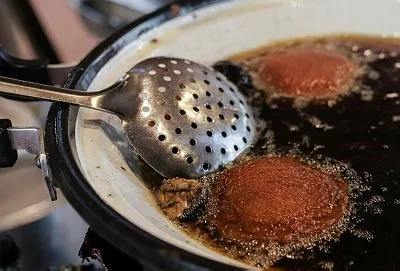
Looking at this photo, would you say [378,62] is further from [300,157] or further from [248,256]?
[248,256]

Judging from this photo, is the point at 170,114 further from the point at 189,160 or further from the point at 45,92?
the point at 45,92

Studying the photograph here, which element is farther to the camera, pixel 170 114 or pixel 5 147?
pixel 170 114

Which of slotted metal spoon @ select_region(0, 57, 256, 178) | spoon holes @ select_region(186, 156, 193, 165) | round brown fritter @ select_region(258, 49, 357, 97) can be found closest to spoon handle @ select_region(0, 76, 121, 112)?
slotted metal spoon @ select_region(0, 57, 256, 178)

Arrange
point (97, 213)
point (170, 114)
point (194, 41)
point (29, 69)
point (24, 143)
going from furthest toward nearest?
point (194, 41) < point (29, 69) < point (170, 114) < point (24, 143) < point (97, 213)

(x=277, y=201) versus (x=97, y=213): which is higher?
(x=97, y=213)

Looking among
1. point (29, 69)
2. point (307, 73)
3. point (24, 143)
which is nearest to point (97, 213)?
point (24, 143)

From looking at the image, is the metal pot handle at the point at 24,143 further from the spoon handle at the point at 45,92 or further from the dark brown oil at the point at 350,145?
the dark brown oil at the point at 350,145

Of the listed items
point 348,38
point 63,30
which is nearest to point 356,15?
point 348,38
